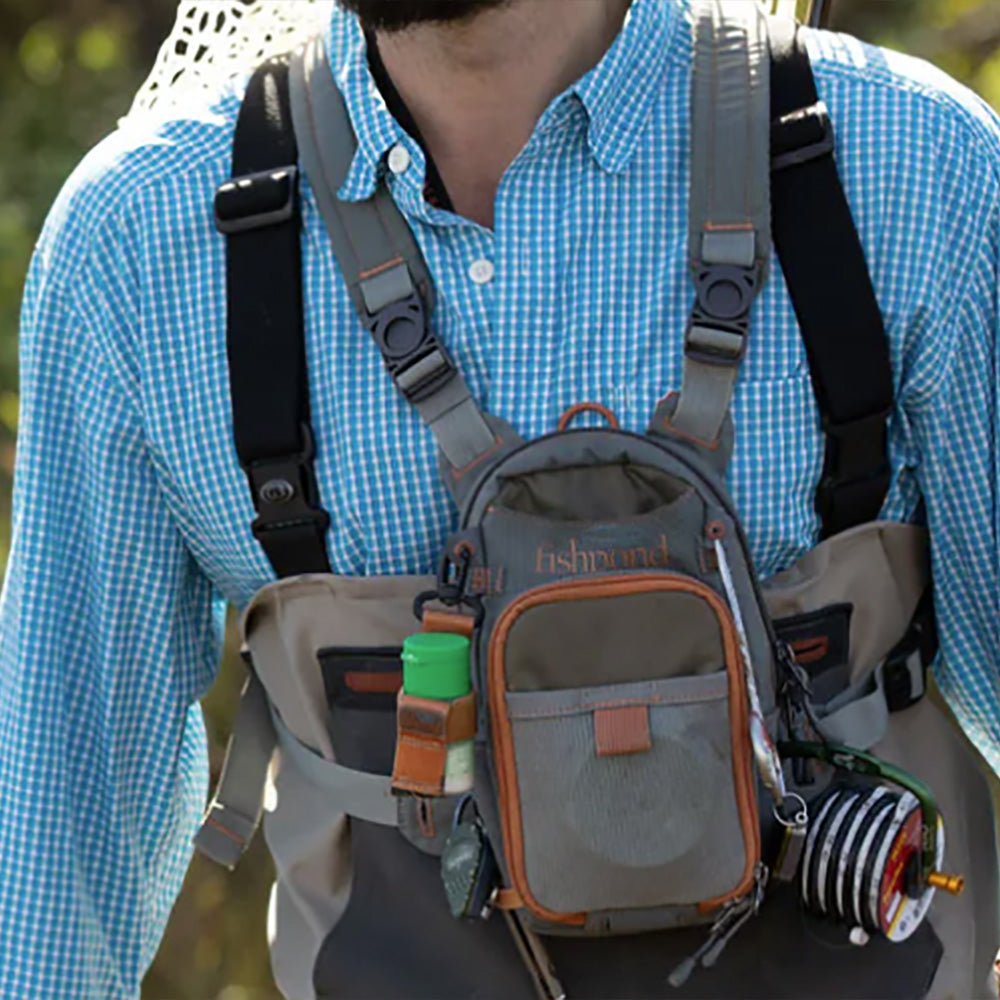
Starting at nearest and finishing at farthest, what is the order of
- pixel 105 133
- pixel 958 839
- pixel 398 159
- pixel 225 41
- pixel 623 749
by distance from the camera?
pixel 623 749 < pixel 398 159 < pixel 958 839 < pixel 225 41 < pixel 105 133

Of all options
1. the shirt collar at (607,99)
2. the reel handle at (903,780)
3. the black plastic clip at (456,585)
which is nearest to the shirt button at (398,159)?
the shirt collar at (607,99)

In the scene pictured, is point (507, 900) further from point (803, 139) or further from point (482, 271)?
point (803, 139)

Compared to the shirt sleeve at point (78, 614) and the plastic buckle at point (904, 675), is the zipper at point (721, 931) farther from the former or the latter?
the shirt sleeve at point (78, 614)

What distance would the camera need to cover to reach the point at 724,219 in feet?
5.98

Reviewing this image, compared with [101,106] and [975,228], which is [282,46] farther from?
[101,106]

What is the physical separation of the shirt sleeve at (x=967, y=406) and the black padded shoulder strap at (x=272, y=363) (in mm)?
595

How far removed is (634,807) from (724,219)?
0.56 m

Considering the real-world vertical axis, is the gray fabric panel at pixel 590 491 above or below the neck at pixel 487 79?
below

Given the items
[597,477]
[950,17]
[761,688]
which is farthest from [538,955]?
[950,17]

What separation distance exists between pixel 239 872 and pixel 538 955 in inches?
113

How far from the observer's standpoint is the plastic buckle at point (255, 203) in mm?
1875

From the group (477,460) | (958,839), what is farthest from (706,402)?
(958,839)

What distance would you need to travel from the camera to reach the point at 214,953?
450 cm

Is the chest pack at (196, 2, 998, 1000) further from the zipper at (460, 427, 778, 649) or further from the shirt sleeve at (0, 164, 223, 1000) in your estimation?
the shirt sleeve at (0, 164, 223, 1000)
